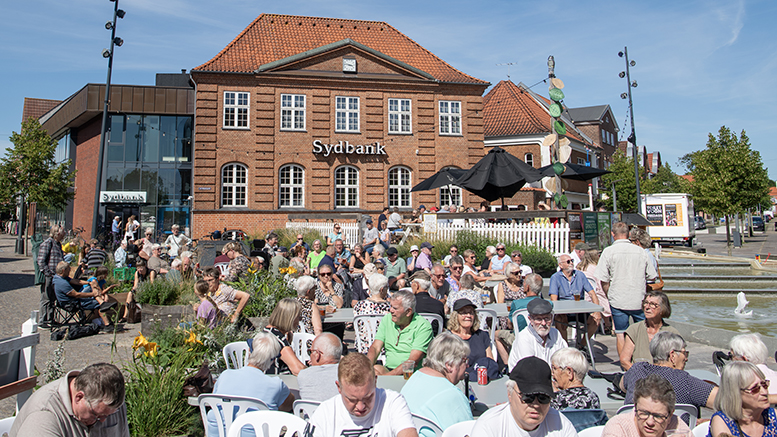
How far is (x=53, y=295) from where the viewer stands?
9719 millimetres

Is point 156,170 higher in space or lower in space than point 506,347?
higher

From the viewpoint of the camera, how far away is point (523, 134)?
36.8 meters

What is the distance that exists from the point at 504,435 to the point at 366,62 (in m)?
27.7

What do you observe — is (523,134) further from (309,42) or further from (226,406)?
(226,406)

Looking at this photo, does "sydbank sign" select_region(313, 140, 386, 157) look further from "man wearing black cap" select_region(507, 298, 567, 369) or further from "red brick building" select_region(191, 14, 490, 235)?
"man wearing black cap" select_region(507, 298, 567, 369)

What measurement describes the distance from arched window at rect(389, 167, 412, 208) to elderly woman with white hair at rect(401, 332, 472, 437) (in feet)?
82.3

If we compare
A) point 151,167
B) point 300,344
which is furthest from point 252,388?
point 151,167

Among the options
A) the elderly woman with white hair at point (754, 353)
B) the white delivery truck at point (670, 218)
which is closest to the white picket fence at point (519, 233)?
the elderly woman with white hair at point (754, 353)

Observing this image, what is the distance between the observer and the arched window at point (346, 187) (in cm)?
2900

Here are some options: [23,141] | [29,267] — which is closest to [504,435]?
[29,267]

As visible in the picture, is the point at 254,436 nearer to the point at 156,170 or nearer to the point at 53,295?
the point at 53,295

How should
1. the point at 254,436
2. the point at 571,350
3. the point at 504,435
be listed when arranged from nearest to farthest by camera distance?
the point at 504,435
the point at 254,436
the point at 571,350

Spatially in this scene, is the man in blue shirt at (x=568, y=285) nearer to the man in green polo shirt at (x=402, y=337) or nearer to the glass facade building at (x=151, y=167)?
the man in green polo shirt at (x=402, y=337)

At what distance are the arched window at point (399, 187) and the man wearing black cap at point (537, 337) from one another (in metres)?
24.0
